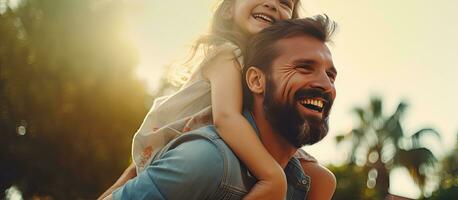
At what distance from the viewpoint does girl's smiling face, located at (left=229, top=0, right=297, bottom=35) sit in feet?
9.44

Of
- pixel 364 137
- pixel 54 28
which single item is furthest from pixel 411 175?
pixel 54 28

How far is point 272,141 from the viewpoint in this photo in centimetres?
245

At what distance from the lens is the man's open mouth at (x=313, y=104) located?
7.63 ft

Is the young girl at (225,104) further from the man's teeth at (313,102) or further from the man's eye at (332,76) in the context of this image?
the man's eye at (332,76)

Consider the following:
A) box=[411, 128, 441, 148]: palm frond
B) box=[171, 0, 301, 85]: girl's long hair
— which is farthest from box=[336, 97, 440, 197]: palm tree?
box=[171, 0, 301, 85]: girl's long hair

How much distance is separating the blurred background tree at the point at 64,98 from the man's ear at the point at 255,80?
740 inches

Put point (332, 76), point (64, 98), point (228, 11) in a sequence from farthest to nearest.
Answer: point (64, 98)
point (228, 11)
point (332, 76)

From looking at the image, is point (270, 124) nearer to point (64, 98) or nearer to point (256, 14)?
point (256, 14)

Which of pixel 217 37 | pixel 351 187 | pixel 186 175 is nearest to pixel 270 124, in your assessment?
pixel 186 175

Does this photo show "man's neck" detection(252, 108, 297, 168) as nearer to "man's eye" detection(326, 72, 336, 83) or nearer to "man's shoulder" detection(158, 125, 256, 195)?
"man's shoulder" detection(158, 125, 256, 195)

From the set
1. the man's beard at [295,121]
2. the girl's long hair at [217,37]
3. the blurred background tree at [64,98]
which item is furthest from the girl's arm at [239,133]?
the blurred background tree at [64,98]

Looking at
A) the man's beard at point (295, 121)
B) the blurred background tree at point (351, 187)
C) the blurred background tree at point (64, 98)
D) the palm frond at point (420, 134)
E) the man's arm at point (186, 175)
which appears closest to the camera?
the man's arm at point (186, 175)

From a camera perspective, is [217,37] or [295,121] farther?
[217,37]

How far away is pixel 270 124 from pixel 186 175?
0.51 metres
